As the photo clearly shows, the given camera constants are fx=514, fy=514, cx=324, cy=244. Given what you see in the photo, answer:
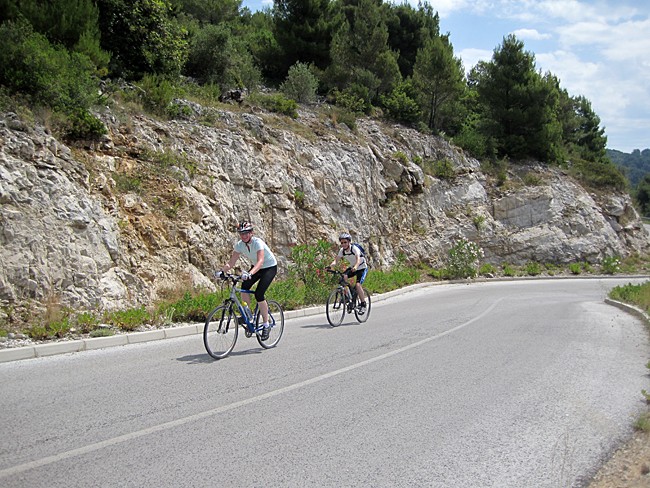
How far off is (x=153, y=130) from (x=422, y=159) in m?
19.3

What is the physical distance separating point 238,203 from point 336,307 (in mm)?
7095

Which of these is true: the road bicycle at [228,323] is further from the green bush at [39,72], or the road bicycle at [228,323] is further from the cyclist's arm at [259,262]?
the green bush at [39,72]

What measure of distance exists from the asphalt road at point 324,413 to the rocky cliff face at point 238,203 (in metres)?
3.39

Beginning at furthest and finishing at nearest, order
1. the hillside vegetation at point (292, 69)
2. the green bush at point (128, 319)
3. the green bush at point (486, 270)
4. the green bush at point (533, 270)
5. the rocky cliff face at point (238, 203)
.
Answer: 1. the green bush at point (533, 270)
2. the green bush at point (486, 270)
3. the hillside vegetation at point (292, 69)
4. the rocky cliff face at point (238, 203)
5. the green bush at point (128, 319)

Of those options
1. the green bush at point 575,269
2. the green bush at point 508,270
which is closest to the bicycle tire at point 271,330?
the green bush at point 508,270

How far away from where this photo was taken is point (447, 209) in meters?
31.5

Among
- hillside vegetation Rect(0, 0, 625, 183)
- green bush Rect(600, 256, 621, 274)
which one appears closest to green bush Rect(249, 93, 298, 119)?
hillside vegetation Rect(0, 0, 625, 183)

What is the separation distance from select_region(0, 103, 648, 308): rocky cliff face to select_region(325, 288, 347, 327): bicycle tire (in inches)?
157

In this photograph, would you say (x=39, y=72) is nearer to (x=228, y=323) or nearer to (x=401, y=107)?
(x=228, y=323)

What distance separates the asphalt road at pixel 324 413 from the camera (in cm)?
423

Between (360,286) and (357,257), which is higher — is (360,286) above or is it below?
below

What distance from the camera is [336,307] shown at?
12367mm

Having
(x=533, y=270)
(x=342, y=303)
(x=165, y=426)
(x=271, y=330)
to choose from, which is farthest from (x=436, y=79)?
(x=165, y=426)

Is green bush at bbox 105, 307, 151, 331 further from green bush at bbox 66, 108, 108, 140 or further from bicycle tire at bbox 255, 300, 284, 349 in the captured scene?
green bush at bbox 66, 108, 108, 140
